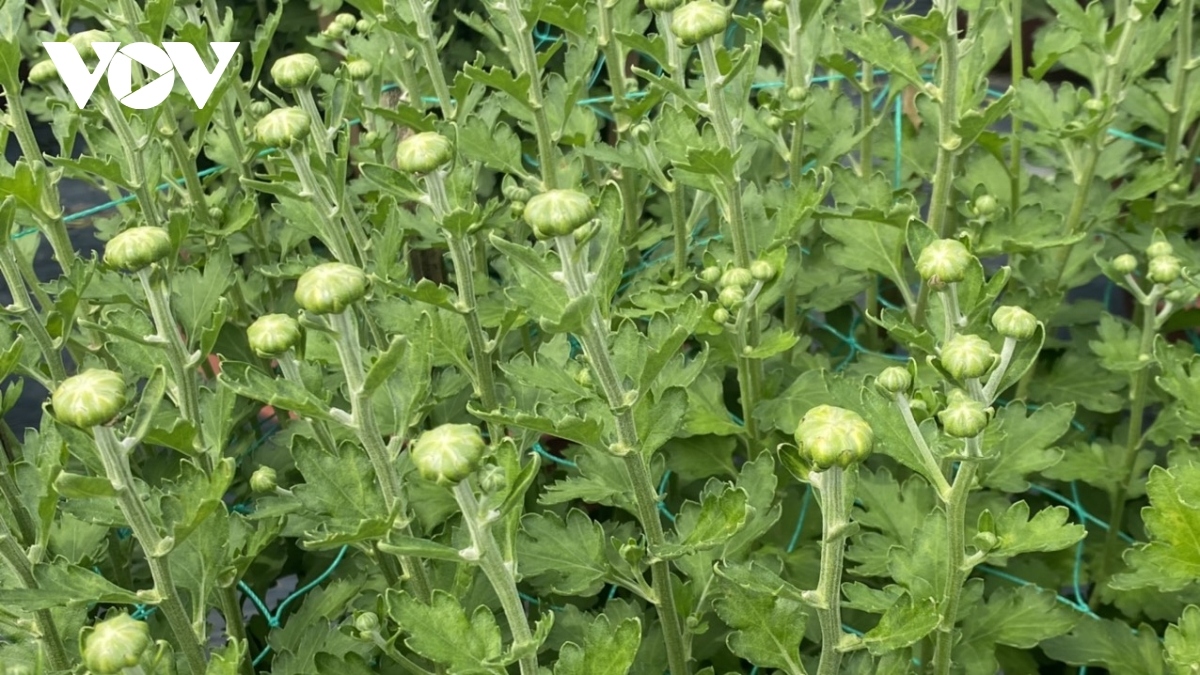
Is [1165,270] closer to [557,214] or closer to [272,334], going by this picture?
[557,214]

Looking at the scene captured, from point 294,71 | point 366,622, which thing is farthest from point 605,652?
point 294,71

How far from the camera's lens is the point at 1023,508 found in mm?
974

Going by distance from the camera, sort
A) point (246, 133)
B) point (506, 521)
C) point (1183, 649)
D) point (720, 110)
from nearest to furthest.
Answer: point (506, 521) < point (1183, 649) < point (720, 110) < point (246, 133)

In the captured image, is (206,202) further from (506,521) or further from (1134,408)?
(1134,408)

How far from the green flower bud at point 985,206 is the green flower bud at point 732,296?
42cm

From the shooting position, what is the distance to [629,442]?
35.9 inches

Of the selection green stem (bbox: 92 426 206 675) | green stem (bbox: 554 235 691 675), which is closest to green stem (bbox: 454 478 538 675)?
green stem (bbox: 554 235 691 675)

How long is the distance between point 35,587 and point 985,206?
115 cm

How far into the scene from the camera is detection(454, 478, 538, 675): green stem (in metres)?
0.75

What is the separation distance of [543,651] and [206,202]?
2.37 ft

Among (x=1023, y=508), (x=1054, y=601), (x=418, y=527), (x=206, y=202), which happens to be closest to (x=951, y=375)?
(x=1023, y=508)

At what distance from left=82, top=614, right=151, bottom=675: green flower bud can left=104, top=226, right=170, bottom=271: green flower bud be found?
1.02ft

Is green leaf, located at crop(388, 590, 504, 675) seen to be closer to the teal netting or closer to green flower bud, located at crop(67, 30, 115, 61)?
the teal netting

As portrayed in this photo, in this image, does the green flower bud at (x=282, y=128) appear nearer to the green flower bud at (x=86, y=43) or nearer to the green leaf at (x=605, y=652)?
the green flower bud at (x=86, y=43)
